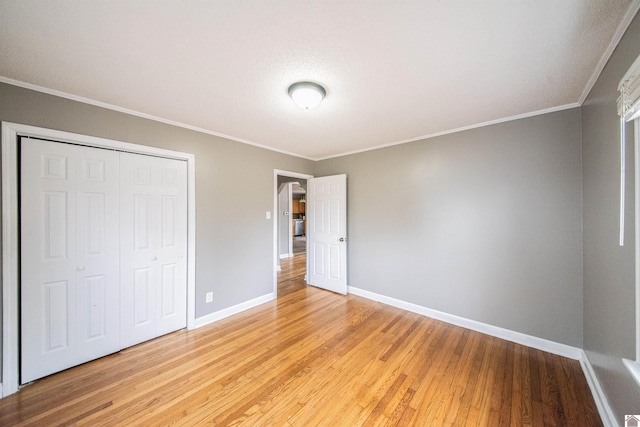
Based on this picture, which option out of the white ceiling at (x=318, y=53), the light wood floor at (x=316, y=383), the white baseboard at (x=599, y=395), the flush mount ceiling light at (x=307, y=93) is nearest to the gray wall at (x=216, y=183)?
the white ceiling at (x=318, y=53)

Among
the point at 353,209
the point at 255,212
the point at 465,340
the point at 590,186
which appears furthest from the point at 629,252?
the point at 255,212

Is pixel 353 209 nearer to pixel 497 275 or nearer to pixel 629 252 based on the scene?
pixel 497 275

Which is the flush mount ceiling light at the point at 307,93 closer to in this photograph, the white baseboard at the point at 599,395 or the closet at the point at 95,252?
the closet at the point at 95,252

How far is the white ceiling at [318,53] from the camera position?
3.82 feet

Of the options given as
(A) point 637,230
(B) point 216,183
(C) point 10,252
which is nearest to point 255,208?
(B) point 216,183

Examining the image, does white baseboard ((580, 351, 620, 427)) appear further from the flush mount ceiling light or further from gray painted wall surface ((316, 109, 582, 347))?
the flush mount ceiling light

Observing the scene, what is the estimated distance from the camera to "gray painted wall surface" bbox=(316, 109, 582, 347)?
2215 mm

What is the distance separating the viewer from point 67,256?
2016 mm

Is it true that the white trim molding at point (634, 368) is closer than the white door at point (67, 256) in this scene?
Yes

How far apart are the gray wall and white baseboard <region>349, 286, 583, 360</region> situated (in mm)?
1988

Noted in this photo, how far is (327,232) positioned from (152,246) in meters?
2.54

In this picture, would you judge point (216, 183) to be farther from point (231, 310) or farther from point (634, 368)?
point (634, 368)

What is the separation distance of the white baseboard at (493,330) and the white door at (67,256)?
10.9 feet

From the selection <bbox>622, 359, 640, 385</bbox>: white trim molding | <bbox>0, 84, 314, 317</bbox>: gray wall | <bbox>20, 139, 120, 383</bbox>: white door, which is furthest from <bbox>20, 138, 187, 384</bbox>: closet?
<bbox>622, 359, 640, 385</bbox>: white trim molding
